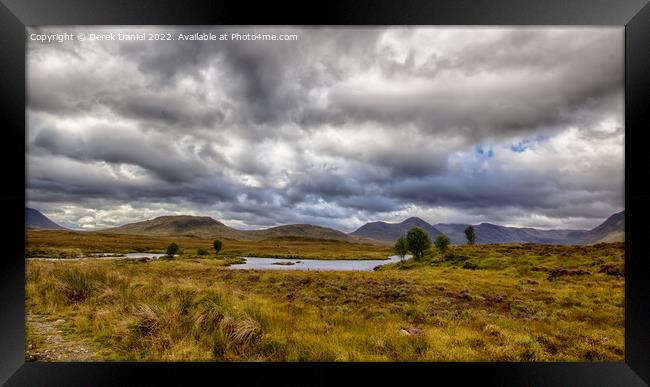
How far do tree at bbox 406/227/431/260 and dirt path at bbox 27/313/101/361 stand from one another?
155ft

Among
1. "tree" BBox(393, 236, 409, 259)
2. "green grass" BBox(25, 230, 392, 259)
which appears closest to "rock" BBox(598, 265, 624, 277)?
"tree" BBox(393, 236, 409, 259)

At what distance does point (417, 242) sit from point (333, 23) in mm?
46810

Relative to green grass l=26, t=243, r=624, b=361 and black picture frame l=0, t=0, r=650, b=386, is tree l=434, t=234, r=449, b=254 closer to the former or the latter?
green grass l=26, t=243, r=624, b=361

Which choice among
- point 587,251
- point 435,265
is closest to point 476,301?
point 435,265

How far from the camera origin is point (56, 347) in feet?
20.5

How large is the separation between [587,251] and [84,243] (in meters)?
72.6

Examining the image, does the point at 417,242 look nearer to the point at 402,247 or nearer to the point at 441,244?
the point at 402,247

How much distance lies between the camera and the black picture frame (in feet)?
19.5

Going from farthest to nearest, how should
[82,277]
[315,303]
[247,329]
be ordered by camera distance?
1. [315,303]
2. [82,277]
3. [247,329]

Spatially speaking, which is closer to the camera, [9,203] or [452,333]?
[9,203]

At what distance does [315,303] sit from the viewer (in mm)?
10445

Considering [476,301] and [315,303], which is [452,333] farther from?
[476,301]

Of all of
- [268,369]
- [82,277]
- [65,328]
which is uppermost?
[82,277]

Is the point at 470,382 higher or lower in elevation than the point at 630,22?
lower
